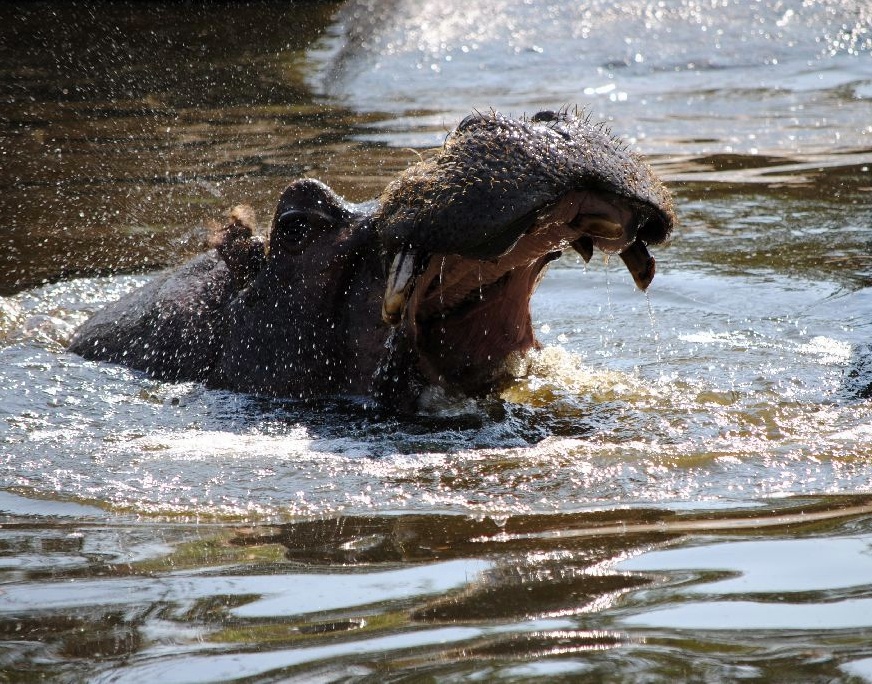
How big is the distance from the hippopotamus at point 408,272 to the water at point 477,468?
0.15 m

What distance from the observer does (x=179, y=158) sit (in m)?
10.3

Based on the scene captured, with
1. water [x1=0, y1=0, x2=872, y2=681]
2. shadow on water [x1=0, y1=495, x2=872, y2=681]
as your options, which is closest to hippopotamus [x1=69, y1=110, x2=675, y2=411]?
water [x1=0, y1=0, x2=872, y2=681]

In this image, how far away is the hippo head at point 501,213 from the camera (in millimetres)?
3682

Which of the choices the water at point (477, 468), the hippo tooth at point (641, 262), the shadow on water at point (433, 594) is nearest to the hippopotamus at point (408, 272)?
the hippo tooth at point (641, 262)

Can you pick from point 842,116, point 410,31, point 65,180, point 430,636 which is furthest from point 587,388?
point 410,31

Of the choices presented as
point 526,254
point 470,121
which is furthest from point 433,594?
point 470,121

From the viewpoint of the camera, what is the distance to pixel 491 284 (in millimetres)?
4402

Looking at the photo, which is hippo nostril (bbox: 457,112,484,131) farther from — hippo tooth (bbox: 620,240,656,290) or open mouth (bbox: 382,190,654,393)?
hippo tooth (bbox: 620,240,656,290)

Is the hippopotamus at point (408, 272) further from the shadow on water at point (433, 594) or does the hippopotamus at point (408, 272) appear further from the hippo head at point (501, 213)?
the shadow on water at point (433, 594)

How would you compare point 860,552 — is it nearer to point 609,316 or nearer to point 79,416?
point 79,416

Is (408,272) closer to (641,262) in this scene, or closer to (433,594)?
(641,262)

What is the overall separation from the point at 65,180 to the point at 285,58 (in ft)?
15.8

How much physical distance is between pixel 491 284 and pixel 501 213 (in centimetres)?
77

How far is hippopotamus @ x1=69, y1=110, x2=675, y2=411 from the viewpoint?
12.2 ft
